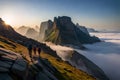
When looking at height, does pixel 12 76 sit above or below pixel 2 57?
below

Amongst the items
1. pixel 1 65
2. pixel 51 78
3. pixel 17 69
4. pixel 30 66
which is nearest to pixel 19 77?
pixel 17 69

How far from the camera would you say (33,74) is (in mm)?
51562

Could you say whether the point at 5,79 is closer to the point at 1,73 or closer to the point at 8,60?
the point at 1,73

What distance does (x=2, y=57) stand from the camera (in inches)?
1887

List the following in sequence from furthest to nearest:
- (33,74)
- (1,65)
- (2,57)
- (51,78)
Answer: (51,78), (33,74), (2,57), (1,65)

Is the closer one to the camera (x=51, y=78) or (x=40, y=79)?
(x=40, y=79)

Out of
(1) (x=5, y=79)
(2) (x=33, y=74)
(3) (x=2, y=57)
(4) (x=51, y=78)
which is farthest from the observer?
(4) (x=51, y=78)

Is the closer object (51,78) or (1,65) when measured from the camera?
(1,65)

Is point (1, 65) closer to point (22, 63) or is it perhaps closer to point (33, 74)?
point (22, 63)

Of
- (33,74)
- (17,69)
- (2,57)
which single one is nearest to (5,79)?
(17,69)

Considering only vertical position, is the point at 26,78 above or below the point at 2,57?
below

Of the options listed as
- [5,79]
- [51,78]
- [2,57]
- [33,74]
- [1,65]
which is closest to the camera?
[5,79]

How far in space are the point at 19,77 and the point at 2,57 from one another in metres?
5.94

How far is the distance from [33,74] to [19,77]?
592 centimetres
